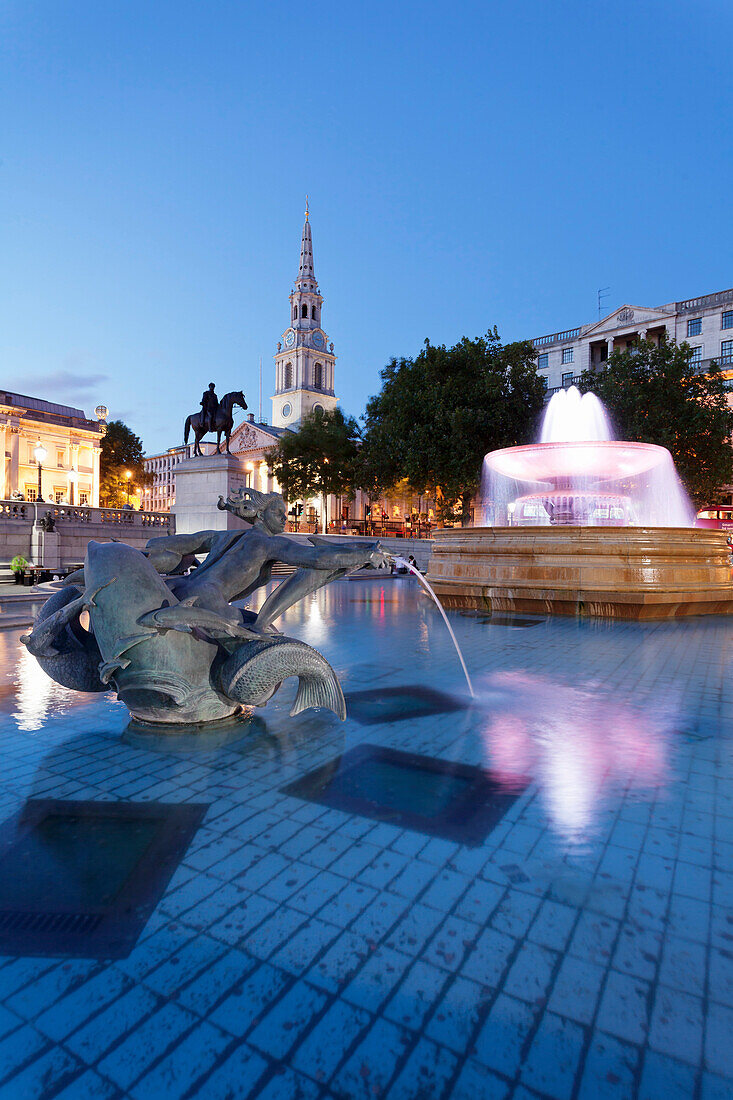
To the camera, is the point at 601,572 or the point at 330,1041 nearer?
the point at 330,1041

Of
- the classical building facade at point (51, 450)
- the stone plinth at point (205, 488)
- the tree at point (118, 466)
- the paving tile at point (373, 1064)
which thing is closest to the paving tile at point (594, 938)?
the paving tile at point (373, 1064)

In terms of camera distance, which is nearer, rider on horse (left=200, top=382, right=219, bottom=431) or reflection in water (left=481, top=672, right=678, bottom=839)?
reflection in water (left=481, top=672, right=678, bottom=839)

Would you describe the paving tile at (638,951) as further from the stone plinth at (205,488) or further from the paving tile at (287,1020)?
the stone plinth at (205,488)

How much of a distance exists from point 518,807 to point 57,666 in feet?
11.8

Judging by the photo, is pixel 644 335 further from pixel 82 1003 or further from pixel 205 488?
pixel 82 1003

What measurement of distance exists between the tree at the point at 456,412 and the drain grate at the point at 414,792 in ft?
94.5

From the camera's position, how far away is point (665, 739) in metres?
4.45

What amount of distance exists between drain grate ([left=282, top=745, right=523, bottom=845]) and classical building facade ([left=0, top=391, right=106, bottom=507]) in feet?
219

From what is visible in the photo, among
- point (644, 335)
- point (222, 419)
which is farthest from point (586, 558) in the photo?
point (644, 335)

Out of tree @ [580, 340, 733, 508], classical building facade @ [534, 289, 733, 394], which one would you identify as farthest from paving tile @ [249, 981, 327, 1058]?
classical building facade @ [534, 289, 733, 394]

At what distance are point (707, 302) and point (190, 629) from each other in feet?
189

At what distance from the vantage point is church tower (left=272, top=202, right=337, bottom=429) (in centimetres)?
9556

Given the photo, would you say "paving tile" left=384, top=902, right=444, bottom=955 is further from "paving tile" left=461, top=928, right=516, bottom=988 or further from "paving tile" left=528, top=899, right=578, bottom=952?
"paving tile" left=528, top=899, right=578, bottom=952

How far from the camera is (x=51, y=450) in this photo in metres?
66.4
